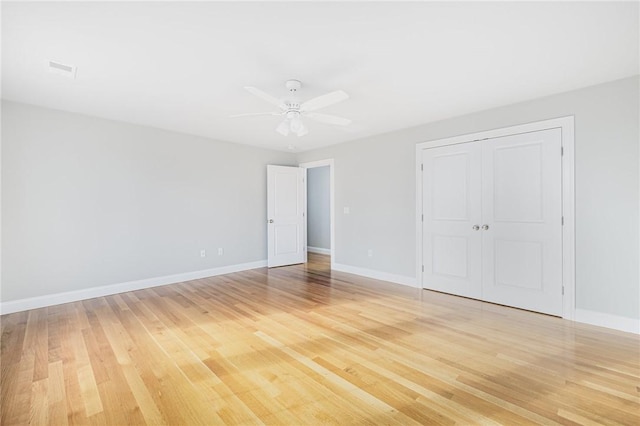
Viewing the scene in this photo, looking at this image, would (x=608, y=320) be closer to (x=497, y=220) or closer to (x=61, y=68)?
(x=497, y=220)

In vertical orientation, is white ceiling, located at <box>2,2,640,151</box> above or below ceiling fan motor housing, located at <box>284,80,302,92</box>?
above

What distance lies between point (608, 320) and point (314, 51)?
3796mm

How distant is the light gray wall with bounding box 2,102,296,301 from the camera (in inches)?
140

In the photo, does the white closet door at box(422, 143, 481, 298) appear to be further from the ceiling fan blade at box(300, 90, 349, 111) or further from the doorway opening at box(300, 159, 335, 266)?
the doorway opening at box(300, 159, 335, 266)

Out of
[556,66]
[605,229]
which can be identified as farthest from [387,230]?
[556,66]

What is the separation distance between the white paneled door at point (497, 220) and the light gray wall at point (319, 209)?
3821 millimetres

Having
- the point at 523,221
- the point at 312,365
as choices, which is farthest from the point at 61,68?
the point at 523,221

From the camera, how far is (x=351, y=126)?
4.49 metres

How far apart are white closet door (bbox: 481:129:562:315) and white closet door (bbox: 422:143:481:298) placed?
0.41 ft

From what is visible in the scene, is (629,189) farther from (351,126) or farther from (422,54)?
(351,126)

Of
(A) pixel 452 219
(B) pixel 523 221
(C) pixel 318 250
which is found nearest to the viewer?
(B) pixel 523 221

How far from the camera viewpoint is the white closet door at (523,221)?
3281 millimetres

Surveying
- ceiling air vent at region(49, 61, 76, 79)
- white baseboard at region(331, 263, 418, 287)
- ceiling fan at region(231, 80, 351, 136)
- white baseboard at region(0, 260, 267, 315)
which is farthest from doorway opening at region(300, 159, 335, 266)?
ceiling air vent at region(49, 61, 76, 79)

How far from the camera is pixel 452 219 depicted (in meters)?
4.11
